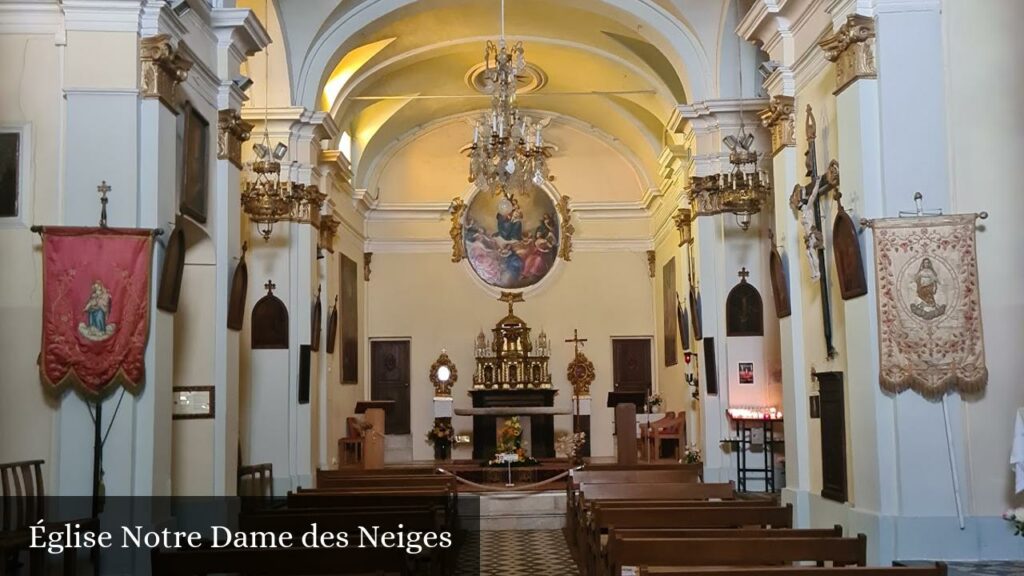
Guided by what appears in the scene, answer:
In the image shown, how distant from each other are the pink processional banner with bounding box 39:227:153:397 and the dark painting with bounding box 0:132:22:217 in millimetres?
524

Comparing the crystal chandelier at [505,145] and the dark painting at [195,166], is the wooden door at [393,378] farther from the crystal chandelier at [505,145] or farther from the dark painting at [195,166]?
the dark painting at [195,166]

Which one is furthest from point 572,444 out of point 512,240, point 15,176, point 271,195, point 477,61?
point 15,176

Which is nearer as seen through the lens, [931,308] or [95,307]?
[931,308]

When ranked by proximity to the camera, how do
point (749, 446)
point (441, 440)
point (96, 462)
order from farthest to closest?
1. point (441, 440)
2. point (749, 446)
3. point (96, 462)

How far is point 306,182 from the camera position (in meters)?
14.9

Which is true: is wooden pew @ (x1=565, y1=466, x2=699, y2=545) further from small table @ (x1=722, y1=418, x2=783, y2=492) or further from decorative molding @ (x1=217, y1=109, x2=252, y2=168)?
decorative molding @ (x1=217, y1=109, x2=252, y2=168)

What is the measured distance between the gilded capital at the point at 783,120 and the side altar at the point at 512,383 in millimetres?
10134

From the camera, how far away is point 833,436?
8.96 meters

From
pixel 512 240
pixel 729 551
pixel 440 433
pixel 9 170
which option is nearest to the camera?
pixel 729 551

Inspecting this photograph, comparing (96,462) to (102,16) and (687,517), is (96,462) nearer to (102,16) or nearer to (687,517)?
(102,16)

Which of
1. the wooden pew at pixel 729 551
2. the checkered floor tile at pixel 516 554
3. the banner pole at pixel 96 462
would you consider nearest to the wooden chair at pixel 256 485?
the checkered floor tile at pixel 516 554

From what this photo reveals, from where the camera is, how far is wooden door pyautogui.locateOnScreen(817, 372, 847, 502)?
8758 millimetres

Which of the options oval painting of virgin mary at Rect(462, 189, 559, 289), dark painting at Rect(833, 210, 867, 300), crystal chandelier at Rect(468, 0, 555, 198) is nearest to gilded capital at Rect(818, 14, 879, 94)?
dark painting at Rect(833, 210, 867, 300)

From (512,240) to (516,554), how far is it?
449 inches
